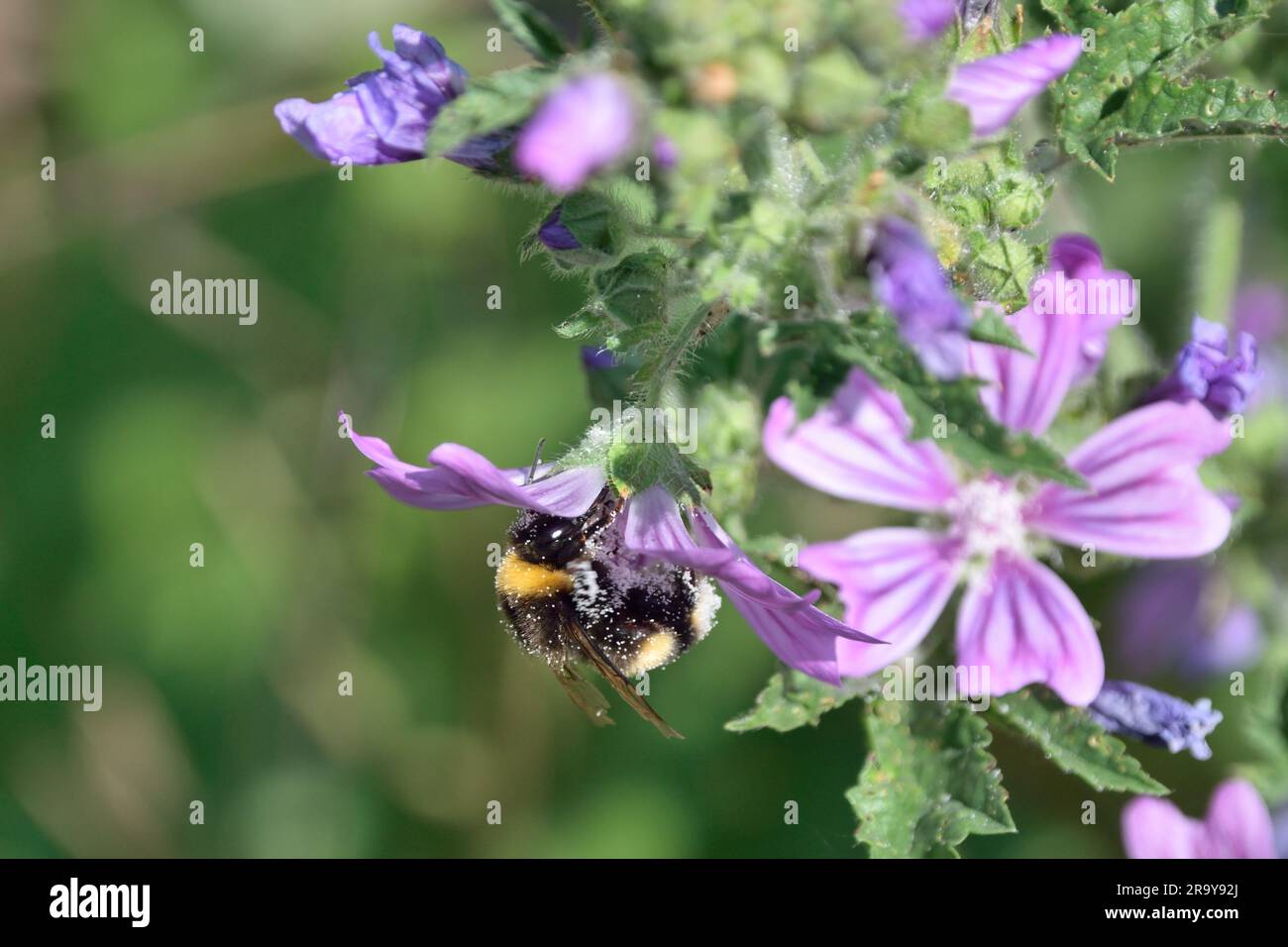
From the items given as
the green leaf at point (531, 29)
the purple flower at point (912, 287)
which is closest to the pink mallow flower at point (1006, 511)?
the purple flower at point (912, 287)

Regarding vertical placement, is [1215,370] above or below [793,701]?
above

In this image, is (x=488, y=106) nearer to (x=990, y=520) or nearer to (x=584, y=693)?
(x=584, y=693)

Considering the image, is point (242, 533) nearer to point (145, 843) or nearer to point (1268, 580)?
point (145, 843)

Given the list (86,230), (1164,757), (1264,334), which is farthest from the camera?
(86,230)

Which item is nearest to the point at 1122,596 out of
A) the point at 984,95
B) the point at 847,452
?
the point at 847,452

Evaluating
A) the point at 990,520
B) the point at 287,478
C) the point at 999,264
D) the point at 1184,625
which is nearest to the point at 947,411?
the point at 999,264

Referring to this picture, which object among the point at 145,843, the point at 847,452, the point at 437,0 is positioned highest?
the point at 437,0
